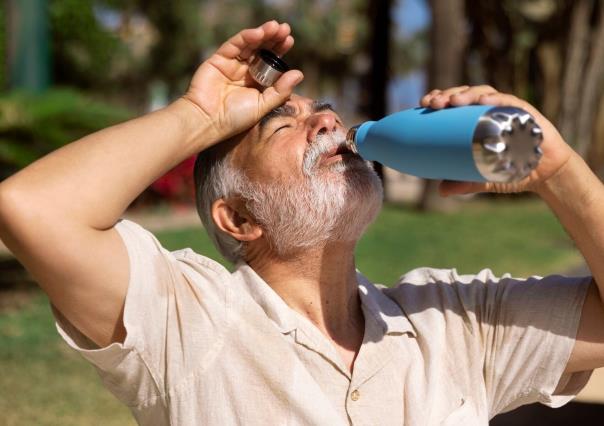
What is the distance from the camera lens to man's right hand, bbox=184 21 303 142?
7.93 feet

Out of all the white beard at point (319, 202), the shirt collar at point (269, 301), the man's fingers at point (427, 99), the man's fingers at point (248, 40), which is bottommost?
the shirt collar at point (269, 301)

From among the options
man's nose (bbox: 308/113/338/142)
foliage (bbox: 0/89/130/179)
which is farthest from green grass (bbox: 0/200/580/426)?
man's nose (bbox: 308/113/338/142)

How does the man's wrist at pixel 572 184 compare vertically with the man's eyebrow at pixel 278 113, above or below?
below

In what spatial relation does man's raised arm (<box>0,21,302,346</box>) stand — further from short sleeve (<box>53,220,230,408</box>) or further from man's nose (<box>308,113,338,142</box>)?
man's nose (<box>308,113,338,142</box>)

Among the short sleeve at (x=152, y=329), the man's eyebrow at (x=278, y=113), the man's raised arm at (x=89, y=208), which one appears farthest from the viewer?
the man's eyebrow at (x=278, y=113)

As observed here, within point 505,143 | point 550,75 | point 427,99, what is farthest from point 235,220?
point 550,75

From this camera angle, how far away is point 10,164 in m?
7.05

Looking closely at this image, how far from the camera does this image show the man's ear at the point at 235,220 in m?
2.51

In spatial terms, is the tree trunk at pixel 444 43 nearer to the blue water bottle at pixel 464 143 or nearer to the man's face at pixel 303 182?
the man's face at pixel 303 182

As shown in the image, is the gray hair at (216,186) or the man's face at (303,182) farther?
the gray hair at (216,186)

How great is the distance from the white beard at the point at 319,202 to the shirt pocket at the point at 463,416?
0.52 metres

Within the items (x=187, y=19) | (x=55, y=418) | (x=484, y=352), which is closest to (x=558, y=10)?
(x=55, y=418)

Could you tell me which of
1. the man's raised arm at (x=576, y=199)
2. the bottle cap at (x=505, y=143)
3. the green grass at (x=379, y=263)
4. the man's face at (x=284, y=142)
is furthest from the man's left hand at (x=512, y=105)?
the green grass at (x=379, y=263)

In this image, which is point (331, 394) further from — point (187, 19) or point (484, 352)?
point (187, 19)
